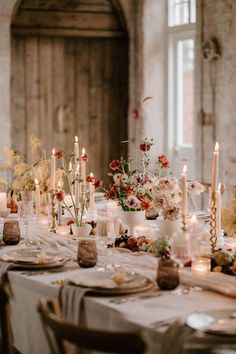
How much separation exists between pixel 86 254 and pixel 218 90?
3.95m

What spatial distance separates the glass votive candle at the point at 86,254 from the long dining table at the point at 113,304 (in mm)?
30

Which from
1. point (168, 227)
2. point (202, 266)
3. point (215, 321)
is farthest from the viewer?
point (168, 227)

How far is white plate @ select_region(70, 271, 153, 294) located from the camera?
9.29 ft

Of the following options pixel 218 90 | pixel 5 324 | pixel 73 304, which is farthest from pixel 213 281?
pixel 218 90

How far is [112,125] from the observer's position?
26.5 ft

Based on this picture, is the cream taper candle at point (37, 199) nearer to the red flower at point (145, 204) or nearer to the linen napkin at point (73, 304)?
the red flower at point (145, 204)

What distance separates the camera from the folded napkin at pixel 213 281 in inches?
111

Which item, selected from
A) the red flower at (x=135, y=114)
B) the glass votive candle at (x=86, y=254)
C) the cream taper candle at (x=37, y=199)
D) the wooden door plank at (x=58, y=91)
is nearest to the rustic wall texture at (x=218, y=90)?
the red flower at (x=135, y=114)

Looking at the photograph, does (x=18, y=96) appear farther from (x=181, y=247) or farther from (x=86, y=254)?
(x=181, y=247)

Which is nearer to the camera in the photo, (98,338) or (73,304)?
(98,338)

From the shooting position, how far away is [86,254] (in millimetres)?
3234

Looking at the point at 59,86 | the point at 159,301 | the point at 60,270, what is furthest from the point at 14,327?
the point at 59,86

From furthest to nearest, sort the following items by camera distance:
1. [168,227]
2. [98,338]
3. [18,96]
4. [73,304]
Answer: [18,96], [168,227], [73,304], [98,338]

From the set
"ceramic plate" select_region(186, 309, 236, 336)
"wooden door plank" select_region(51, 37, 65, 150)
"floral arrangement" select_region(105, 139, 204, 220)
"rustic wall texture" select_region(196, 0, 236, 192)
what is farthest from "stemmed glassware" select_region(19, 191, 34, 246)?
"wooden door plank" select_region(51, 37, 65, 150)
